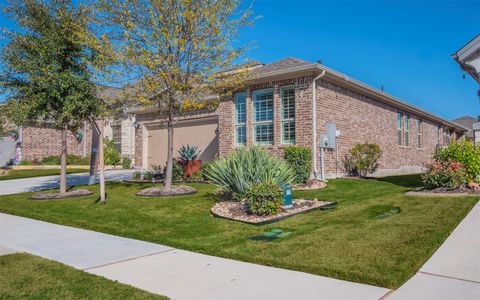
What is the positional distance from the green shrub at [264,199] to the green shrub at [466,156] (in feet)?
17.1

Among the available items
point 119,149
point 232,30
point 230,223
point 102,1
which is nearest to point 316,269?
point 230,223

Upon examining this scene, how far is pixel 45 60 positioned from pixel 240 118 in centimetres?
705

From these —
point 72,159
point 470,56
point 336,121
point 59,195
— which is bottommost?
point 59,195

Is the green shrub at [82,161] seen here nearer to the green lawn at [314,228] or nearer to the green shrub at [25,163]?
the green shrub at [25,163]

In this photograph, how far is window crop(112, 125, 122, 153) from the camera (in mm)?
24094

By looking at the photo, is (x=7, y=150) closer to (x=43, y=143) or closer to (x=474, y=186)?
(x=43, y=143)

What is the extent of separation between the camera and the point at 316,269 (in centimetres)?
394

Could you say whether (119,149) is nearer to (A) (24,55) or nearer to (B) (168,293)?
(A) (24,55)

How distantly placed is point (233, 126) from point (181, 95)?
418 centimetres

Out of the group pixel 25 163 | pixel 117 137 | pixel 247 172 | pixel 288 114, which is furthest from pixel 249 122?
pixel 25 163

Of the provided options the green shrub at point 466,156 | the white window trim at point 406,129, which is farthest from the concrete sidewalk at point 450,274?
the white window trim at point 406,129

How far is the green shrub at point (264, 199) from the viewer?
699 cm

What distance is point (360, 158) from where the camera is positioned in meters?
14.0

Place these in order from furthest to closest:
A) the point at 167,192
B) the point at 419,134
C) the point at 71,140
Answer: the point at 71,140 < the point at 419,134 < the point at 167,192
